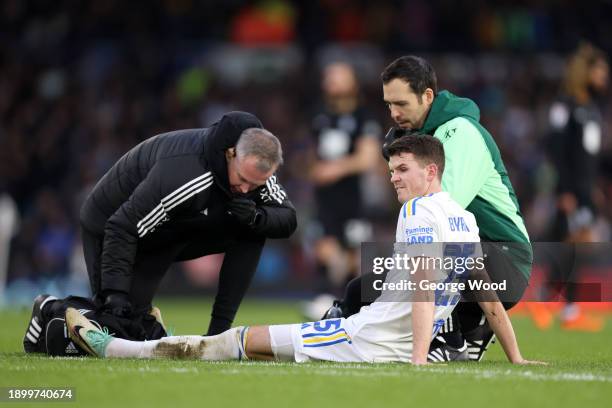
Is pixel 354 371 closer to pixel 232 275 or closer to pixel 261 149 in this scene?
pixel 261 149

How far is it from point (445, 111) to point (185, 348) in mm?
1975

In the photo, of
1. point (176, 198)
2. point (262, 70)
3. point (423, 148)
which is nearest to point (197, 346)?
point (176, 198)

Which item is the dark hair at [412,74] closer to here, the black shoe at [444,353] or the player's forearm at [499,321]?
the player's forearm at [499,321]

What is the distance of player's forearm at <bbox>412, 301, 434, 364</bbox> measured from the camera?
5656 mm

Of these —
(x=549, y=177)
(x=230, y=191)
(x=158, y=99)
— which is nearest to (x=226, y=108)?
(x=158, y=99)

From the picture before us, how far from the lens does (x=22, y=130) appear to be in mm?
17562

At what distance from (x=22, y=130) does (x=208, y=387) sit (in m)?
13.3

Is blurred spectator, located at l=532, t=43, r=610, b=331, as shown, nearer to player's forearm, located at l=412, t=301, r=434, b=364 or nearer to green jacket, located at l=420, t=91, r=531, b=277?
green jacket, located at l=420, t=91, r=531, b=277

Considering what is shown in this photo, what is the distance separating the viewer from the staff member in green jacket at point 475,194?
6.48 meters

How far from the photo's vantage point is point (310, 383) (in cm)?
518

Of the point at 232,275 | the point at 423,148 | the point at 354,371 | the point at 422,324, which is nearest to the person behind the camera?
the point at 354,371

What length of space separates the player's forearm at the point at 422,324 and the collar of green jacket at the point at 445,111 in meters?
1.33

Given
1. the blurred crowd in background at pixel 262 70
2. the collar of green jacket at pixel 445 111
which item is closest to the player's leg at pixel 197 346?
the collar of green jacket at pixel 445 111

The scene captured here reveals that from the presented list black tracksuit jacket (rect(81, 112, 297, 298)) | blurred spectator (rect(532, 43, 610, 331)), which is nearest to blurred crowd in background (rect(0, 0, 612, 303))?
blurred spectator (rect(532, 43, 610, 331))
